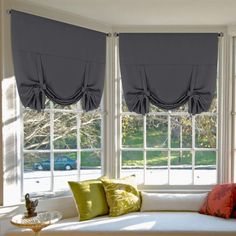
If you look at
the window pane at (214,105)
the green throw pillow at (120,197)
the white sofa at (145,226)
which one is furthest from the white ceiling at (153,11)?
the white sofa at (145,226)

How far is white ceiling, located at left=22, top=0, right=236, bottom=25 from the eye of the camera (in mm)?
3377

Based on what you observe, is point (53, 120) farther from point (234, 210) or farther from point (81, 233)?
point (234, 210)

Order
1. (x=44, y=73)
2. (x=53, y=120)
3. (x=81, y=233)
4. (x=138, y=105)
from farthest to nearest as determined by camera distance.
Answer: (x=138, y=105) < (x=53, y=120) < (x=44, y=73) < (x=81, y=233)

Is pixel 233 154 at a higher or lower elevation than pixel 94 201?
higher

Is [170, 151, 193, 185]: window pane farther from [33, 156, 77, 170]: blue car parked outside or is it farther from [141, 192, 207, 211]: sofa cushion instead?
[33, 156, 77, 170]: blue car parked outside

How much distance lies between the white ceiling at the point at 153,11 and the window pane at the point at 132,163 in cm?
157

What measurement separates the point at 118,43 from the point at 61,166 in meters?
1.60

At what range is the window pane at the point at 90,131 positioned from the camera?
4.01 m

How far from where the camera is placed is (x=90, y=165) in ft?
13.3

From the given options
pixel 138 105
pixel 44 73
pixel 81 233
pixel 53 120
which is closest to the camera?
pixel 81 233

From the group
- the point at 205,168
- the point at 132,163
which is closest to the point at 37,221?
the point at 132,163

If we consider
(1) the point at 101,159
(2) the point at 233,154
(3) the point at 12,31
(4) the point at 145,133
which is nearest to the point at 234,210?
(2) the point at 233,154

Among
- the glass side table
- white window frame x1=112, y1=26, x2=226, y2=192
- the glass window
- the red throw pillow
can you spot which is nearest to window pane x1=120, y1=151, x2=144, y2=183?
white window frame x1=112, y1=26, x2=226, y2=192

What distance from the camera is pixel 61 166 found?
3852mm
